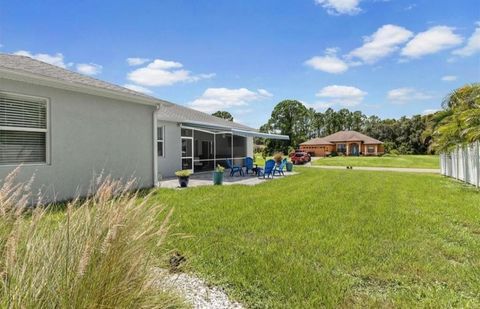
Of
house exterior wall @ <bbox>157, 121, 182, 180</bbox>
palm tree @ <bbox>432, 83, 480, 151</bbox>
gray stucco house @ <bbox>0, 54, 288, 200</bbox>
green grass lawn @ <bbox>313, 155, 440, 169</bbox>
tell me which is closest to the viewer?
gray stucco house @ <bbox>0, 54, 288, 200</bbox>

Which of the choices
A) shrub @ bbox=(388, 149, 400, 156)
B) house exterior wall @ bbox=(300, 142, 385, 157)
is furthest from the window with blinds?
shrub @ bbox=(388, 149, 400, 156)

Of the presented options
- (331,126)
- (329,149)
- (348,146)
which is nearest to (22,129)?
(329,149)

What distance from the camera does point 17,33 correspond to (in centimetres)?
1470

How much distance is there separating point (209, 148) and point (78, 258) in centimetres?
2459

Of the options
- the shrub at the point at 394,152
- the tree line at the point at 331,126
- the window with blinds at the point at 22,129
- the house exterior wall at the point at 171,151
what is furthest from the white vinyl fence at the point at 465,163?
the shrub at the point at 394,152

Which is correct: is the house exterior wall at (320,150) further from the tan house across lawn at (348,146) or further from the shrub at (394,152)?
the shrub at (394,152)

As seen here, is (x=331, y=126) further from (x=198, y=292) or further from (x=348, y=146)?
(x=198, y=292)

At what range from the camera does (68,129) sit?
12008mm

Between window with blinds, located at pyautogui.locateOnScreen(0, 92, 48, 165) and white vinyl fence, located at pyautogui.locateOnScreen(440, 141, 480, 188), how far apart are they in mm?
19568

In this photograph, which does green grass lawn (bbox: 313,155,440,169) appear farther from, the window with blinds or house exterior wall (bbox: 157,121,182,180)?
the window with blinds

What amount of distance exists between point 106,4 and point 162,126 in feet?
28.7

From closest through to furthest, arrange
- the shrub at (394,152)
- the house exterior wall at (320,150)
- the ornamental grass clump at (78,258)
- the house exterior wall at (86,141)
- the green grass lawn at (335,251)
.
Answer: the ornamental grass clump at (78,258)
the green grass lawn at (335,251)
the house exterior wall at (86,141)
the shrub at (394,152)
the house exterior wall at (320,150)

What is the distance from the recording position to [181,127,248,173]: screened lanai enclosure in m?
23.6

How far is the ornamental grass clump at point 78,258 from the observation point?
2268mm
